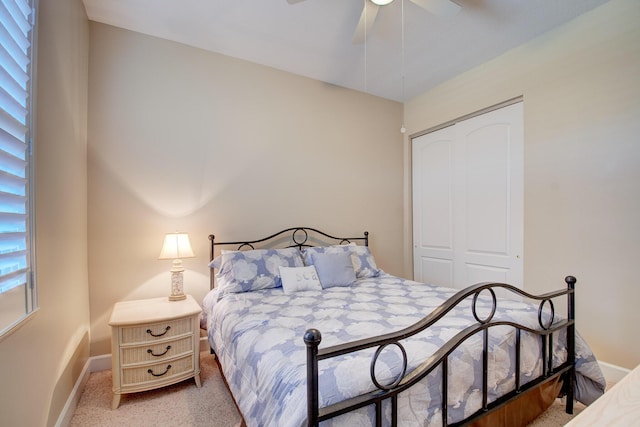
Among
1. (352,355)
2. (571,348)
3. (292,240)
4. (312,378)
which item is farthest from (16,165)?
(571,348)

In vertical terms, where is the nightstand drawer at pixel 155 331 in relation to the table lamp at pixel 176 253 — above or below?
below

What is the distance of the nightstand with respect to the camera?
1.91m

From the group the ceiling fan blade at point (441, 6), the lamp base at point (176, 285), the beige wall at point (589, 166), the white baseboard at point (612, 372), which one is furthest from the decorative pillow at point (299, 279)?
the white baseboard at point (612, 372)

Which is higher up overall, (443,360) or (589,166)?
(589,166)

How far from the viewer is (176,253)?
2342 millimetres

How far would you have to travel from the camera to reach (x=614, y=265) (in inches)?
86.7

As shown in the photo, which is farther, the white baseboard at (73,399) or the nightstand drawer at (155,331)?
the nightstand drawer at (155,331)

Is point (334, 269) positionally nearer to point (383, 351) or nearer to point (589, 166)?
point (383, 351)

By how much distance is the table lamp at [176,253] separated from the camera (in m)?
2.34

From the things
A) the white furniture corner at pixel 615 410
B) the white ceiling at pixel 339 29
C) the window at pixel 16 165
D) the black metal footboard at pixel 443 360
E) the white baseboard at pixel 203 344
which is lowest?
the white baseboard at pixel 203 344

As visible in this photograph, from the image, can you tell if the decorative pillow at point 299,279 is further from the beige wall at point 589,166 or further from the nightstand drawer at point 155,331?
the beige wall at point 589,166

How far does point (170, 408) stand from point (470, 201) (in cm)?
321

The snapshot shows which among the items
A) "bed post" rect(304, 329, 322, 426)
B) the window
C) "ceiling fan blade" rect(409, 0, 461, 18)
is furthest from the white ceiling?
"bed post" rect(304, 329, 322, 426)

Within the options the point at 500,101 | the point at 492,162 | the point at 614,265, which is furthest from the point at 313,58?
the point at 614,265
